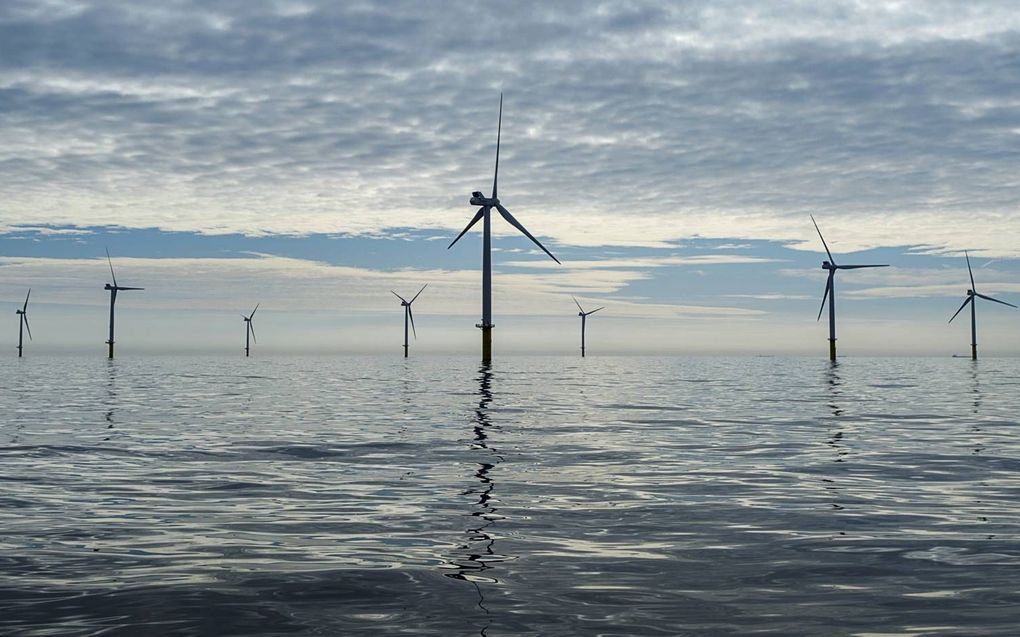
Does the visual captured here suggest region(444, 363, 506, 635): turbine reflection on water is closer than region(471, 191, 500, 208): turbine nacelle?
Yes

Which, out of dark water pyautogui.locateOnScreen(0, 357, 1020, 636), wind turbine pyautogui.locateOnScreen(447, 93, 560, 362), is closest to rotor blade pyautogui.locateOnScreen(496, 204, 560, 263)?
wind turbine pyautogui.locateOnScreen(447, 93, 560, 362)

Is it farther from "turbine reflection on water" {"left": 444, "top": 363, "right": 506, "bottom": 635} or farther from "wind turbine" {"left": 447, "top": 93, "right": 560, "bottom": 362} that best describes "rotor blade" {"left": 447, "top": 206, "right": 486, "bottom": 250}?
"turbine reflection on water" {"left": 444, "top": 363, "right": 506, "bottom": 635}

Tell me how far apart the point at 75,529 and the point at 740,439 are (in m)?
21.4

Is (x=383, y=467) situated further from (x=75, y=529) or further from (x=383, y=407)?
(x=383, y=407)

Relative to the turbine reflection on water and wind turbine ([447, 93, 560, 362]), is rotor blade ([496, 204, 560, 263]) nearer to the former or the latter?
wind turbine ([447, 93, 560, 362])

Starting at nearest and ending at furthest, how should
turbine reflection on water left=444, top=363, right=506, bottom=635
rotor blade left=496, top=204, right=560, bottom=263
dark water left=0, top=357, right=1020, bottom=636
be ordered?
1. dark water left=0, top=357, right=1020, bottom=636
2. turbine reflection on water left=444, top=363, right=506, bottom=635
3. rotor blade left=496, top=204, right=560, bottom=263

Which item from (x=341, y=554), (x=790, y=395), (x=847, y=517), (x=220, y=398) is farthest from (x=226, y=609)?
(x=790, y=395)

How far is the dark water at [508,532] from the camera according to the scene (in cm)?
1038

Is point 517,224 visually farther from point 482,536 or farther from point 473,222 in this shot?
point 482,536

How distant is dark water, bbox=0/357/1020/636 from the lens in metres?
10.4

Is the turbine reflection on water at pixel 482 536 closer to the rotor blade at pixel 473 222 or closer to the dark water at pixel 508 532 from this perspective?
the dark water at pixel 508 532

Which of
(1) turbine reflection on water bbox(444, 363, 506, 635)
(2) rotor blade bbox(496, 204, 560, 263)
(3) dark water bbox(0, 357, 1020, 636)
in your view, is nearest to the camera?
(3) dark water bbox(0, 357, 1020, 636)

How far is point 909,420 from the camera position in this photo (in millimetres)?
39531

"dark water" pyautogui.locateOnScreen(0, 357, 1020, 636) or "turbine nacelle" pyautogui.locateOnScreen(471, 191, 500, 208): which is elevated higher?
"turbine nacelle" pyautogui.locateOnScreen(471, 191, 500, 208)
